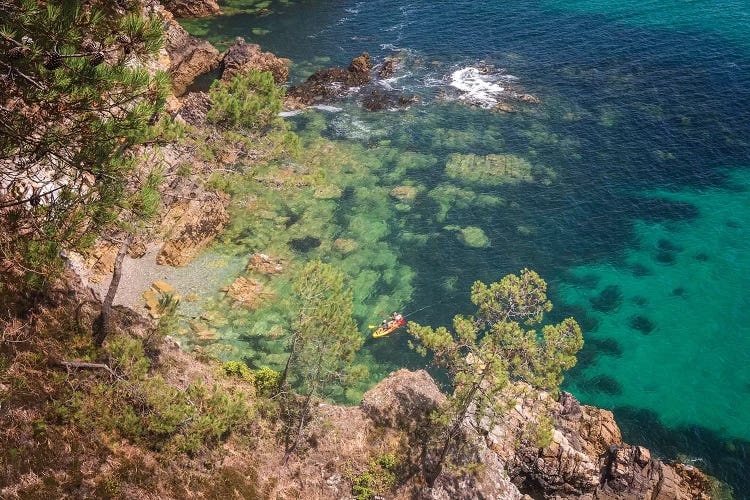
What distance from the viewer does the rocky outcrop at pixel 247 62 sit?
73750 millimetres

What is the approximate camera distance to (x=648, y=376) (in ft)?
138

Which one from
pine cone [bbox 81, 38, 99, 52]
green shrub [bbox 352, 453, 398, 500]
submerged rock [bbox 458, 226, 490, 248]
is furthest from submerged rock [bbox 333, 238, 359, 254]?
pine cone [bbox 81, 38, 99, 52]

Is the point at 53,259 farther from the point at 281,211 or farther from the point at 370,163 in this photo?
the point at 370,163

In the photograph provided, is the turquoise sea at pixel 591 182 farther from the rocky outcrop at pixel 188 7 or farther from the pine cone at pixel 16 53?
the pine cone at pixel 16 53

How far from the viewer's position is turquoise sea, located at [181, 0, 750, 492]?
138 feet

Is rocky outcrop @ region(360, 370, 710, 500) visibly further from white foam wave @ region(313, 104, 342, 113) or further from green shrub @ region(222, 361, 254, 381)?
white foam wave @ region(313, 104, 342, 113)

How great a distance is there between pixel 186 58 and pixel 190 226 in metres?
39.3

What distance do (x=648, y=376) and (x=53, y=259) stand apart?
44.3m

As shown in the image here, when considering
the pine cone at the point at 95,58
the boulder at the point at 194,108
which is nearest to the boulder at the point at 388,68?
the boulder at the point at 194,108

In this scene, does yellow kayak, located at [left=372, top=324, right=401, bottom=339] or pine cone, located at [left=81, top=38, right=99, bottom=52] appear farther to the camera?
yellow kayak, located at [left=372, top=324, right=401, bottom=339]

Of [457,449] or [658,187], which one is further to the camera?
[658,187]

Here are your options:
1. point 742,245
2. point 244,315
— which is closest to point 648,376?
point 742,245

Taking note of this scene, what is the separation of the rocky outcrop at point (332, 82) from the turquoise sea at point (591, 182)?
3.13 meters

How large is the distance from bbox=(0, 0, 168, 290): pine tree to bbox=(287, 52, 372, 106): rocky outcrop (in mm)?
59107
